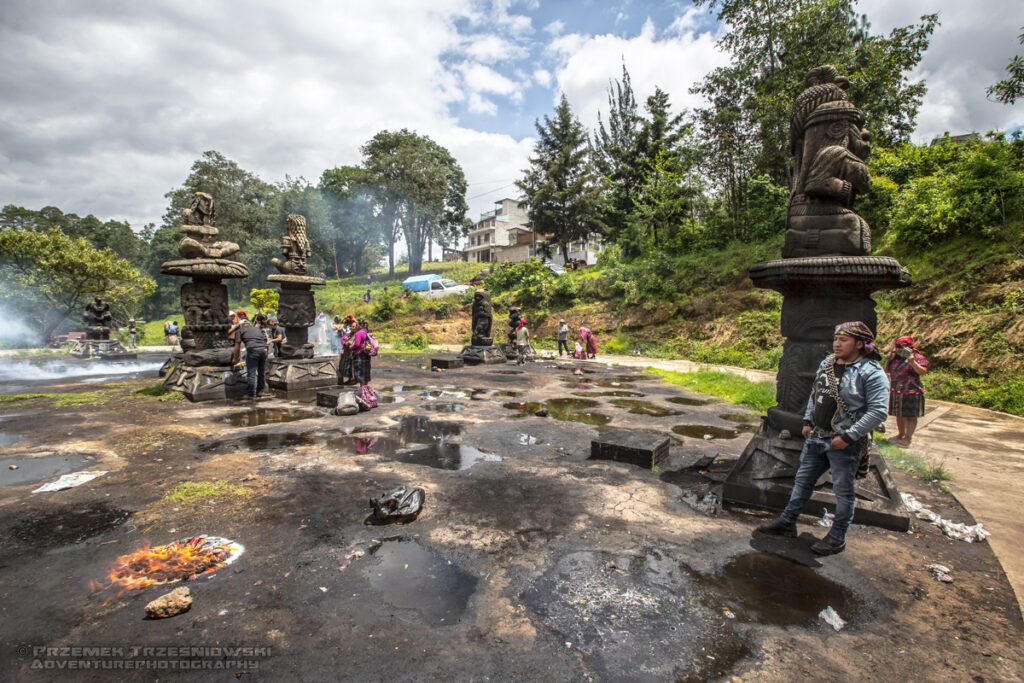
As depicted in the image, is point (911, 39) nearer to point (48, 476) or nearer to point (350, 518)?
point (350, 518)

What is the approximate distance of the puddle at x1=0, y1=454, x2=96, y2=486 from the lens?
473cm

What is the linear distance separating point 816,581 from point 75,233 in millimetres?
70596

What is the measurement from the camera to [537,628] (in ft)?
8.23

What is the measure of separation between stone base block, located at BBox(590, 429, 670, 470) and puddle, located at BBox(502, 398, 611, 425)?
1.79 metres

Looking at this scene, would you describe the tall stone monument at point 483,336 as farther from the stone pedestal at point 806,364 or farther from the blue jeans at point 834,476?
the blue jeans at point 834,476

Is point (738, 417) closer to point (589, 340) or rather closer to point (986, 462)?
point (986, 462)

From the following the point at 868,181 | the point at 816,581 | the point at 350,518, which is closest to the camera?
the point at 816,581

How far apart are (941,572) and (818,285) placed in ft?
7.90

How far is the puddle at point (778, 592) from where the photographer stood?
2633mm

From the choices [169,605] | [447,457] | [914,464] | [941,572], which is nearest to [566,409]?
[447,457]

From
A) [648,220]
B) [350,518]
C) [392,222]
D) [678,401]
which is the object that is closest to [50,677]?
[350,518]

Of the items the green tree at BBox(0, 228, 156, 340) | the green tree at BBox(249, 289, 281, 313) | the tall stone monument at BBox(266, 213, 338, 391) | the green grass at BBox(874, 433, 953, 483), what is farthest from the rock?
the green tree at BBox(249, 289, 281, 313)

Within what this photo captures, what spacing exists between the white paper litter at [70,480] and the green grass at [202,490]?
107cm

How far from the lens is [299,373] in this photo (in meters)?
10.4
